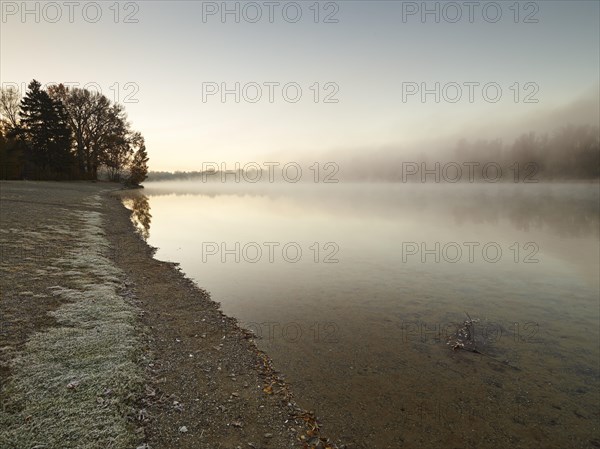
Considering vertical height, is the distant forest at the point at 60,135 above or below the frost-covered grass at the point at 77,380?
above

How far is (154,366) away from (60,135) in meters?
91.8

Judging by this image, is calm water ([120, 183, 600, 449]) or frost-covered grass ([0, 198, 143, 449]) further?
calm water ([120, 183, 600, 449])

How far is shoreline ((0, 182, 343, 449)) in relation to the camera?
6.98 metres

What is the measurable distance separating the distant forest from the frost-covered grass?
75233mm

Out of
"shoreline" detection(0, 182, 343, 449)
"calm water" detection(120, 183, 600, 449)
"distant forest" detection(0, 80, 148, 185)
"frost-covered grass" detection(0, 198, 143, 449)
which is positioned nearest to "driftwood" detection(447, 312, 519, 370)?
"calm water" detection(120, 183, 600, 449)

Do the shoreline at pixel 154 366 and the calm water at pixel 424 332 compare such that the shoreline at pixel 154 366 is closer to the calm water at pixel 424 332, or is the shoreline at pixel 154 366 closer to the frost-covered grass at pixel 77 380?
the frost-covered grass at pixel 77 380

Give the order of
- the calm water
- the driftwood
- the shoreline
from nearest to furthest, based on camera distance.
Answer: the shoreline, the calm water, the driftwood

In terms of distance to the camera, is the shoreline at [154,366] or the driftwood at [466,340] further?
the driftwood at [466,340]

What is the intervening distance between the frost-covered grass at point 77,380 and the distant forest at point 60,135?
75.2 m

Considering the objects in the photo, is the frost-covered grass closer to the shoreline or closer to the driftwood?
the shoreline

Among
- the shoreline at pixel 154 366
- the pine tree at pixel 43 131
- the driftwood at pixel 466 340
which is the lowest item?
the driftwood at pixel 466 340

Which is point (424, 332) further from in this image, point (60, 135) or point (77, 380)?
point (60, 135)

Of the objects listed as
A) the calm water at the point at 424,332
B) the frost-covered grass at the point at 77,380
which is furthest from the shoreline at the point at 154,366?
the calm water at the point at 424,332

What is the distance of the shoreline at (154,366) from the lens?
698cm
